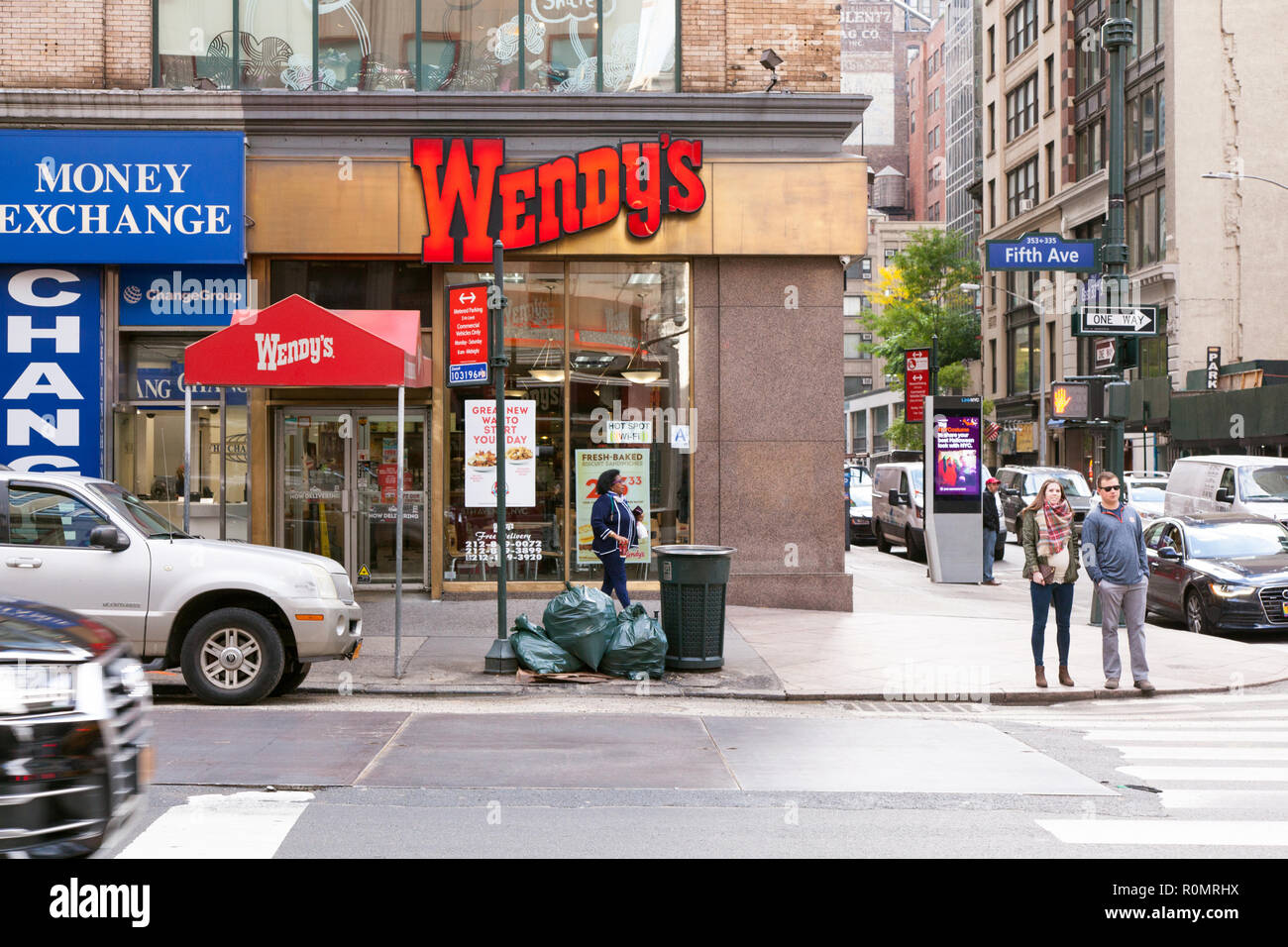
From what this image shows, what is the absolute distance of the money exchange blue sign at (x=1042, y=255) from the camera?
52.9ft

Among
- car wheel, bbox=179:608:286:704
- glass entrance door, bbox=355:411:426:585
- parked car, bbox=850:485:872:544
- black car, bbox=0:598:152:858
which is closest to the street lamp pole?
glass entrance door, bbox=355:411:426:585

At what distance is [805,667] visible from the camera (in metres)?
12.4

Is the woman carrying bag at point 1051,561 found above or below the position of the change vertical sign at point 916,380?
below

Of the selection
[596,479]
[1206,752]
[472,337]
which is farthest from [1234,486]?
[472,337]

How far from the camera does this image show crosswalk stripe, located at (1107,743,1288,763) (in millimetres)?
8562

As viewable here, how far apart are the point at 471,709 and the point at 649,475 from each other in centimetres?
693

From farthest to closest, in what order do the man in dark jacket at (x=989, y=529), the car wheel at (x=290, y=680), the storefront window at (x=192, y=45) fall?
the man in dark jacket at (x=989, y=529) → the storefront window at (x=192, y=45) → the car wheel at (x=290, y=680)

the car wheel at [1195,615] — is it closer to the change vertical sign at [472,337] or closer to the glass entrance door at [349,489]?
the change vertical sign at [472,337]

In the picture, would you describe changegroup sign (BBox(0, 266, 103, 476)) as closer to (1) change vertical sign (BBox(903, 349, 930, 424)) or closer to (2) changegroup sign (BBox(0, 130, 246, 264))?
(2) changegroup sign (BBox(0, 130, 246, 264))

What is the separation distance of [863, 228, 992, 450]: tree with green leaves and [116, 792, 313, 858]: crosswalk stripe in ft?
188

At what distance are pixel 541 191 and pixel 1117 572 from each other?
336 inches

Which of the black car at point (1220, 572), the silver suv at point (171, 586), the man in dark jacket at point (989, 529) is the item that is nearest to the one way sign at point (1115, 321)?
the black car at point (1220, 572)

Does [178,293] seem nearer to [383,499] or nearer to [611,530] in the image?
[383,499]

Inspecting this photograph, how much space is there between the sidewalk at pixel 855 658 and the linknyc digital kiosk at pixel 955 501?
320cm
